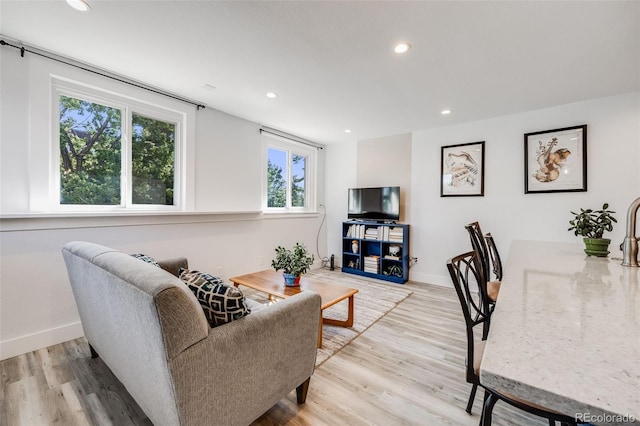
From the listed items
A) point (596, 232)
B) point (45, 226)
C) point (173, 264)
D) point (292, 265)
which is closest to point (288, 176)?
point (292, 265)

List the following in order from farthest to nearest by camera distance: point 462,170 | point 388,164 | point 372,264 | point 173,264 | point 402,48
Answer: point 388,164, point 372,264, point 462,170, point 173,264, point 402,48

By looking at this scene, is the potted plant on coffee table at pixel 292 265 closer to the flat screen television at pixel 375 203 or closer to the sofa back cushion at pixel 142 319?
the sofa back cushion at pixel 142 319

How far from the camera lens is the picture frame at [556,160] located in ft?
9.96

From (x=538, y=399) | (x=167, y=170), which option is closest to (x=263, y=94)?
(x=167, y=170)

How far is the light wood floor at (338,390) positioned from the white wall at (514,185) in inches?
72.9

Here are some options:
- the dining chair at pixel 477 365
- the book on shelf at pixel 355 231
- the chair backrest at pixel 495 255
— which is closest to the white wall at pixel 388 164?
the book on shelf at pixel 355 231

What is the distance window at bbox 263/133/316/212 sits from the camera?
14.2 ft

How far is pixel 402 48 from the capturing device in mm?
2012

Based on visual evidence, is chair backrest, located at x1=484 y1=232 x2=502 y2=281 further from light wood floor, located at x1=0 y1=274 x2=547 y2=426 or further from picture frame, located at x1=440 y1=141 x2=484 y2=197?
picture frame, located at x1=440 y1=141 x2=484 y2=197

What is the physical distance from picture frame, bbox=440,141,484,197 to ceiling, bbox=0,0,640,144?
75 cm

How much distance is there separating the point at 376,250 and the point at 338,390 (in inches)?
121

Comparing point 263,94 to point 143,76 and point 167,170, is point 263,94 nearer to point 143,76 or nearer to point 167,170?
point 143,76

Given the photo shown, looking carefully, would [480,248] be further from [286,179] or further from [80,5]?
[286,179]

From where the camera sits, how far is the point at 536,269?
135 cm
